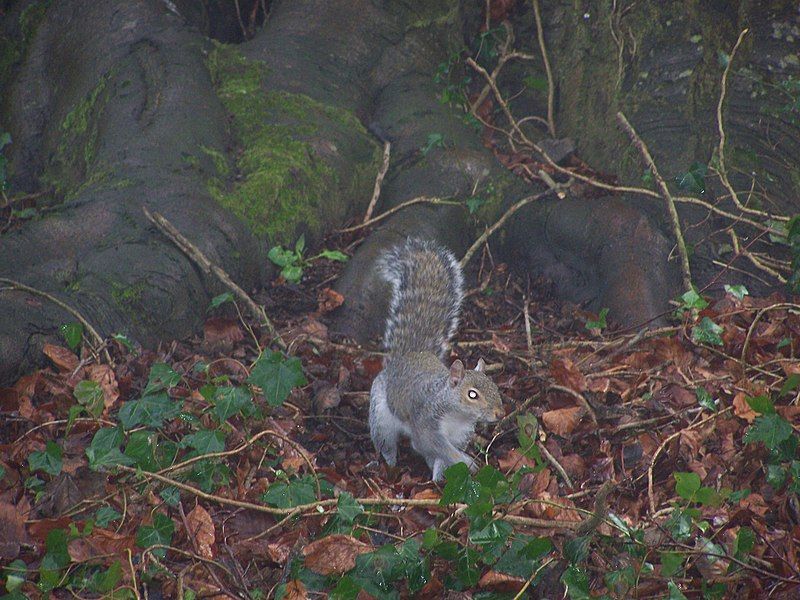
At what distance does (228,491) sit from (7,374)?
4.27 ft

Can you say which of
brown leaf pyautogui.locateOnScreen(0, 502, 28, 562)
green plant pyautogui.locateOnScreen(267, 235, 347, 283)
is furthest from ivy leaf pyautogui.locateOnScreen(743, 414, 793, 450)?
green plant pyautogui.locateOnScreen(267, 235, 347, 283)

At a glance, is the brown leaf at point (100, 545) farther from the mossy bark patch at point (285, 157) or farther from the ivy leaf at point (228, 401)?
the mossy bark patch at point (285, 157)

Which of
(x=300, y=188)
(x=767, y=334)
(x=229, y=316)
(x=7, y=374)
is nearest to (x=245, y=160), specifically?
(x=300, y=188)

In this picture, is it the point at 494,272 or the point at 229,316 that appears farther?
the point at 494,272

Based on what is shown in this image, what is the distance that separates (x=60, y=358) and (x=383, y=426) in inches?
59.9

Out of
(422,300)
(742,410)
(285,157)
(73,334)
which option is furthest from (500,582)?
(285,157)

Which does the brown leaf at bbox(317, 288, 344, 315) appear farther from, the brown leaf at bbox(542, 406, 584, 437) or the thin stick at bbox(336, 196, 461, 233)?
the brown leaf at bbox(542, 406, 584, 437)

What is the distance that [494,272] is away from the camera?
5.50m

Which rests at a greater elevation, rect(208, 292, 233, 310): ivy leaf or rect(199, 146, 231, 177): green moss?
rect(199, 146, 231, 177): green moss

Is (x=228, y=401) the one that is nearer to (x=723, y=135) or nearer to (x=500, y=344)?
(x=500, y=344)

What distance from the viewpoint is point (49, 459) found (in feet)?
9.40

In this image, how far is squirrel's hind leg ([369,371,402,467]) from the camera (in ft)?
12.5

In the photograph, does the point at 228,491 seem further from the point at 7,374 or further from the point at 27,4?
the point at 27,4

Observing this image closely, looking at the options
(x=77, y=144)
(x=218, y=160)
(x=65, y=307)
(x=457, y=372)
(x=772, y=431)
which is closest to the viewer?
(x=772, y=431)
